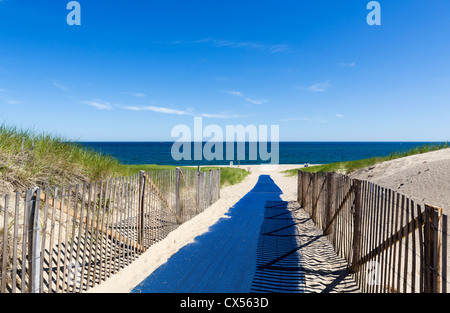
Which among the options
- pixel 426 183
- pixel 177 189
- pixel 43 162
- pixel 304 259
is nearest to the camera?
pixel 304 259

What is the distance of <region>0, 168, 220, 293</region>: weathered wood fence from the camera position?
3.70 metres

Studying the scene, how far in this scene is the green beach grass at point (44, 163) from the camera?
673 centimetres

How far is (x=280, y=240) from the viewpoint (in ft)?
25.3

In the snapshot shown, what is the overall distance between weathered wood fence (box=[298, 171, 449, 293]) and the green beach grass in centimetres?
724

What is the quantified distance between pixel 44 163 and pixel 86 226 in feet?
13.6

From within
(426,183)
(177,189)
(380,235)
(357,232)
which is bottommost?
(357,232)

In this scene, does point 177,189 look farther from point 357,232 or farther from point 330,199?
point 357,232

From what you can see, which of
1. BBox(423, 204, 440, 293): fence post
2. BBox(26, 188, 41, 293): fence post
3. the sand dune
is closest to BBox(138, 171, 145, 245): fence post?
BBox(26, 188, 41, 293): fence post

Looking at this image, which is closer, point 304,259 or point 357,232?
point 357,232

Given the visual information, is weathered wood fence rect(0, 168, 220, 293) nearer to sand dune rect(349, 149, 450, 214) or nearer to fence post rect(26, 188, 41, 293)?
fence post rect(26, 188, 41, 293)

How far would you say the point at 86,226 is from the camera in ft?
15.9

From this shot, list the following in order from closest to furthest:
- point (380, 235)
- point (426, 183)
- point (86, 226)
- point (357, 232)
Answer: point (380, 235) → point (86, 226) → point (357, 232) → point (426, 183)

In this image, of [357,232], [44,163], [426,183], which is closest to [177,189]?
Result: [44,163]
